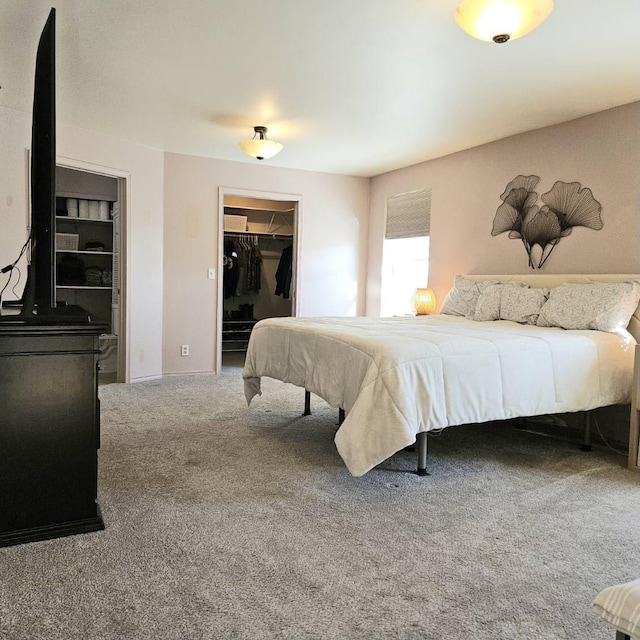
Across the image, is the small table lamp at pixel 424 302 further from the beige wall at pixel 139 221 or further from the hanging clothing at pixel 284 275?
the beige wall at pixel 139 221

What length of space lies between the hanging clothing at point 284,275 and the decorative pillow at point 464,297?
2856 mm

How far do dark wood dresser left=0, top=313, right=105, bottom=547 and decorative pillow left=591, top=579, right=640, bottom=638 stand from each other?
1826 millimetres

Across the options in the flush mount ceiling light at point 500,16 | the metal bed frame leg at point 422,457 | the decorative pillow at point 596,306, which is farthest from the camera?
the decorative pillow at point 596,306

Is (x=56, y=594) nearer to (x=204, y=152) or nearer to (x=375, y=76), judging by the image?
(x=375, y=76)

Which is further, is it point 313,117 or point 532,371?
point 313,117

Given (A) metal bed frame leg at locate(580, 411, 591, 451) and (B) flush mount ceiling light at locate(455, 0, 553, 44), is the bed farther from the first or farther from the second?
(B) flush mount ceiling light at locate(455, 0, 553, 44)

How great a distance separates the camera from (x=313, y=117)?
4242mm

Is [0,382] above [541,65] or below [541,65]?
below

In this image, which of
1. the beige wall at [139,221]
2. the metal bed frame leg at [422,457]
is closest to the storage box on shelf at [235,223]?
the beige wall at [139,221]

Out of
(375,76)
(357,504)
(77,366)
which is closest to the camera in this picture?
(77,366)

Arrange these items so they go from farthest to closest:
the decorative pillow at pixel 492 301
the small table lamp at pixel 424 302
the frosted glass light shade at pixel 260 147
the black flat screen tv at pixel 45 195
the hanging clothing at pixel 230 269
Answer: the hanging clothing at pixel 230 269, the small table lamp at pixel 424 302, the frosted glass light shade at pixel 260 147, the decorative pillow at pixel 492 301, the black flat screen tv at pixel 45 195

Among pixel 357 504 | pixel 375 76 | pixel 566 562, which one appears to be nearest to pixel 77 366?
pixel 357 504

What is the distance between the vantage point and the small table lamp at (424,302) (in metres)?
5.39

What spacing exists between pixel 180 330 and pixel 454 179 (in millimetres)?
3192
